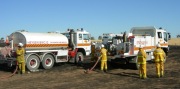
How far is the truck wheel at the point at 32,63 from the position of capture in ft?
60.4

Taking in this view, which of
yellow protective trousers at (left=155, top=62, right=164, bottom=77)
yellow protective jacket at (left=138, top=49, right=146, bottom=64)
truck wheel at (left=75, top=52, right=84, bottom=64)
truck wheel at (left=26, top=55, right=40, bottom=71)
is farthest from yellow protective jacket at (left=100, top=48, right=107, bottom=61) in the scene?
truck wheel at (left=75, top=52, right=84, bottom=64)

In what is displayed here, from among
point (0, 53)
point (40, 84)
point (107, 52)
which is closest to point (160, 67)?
point (107, 52)

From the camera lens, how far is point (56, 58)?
20.4 m

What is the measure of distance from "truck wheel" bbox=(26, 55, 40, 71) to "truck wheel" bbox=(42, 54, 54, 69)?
Result: 1.89 feet

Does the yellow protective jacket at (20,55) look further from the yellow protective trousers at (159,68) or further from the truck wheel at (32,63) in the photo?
the yellow protective trousers at (159,68)

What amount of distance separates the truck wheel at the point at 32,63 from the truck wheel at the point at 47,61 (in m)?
0.58

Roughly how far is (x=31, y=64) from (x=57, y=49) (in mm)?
2573

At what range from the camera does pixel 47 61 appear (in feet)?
65.1

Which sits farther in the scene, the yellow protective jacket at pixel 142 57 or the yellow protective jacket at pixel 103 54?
the yellow protective jacket at pixel 103 54

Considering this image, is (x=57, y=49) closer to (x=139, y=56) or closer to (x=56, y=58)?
(x=56, y=58)

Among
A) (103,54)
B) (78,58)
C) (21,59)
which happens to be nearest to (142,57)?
(103,54)

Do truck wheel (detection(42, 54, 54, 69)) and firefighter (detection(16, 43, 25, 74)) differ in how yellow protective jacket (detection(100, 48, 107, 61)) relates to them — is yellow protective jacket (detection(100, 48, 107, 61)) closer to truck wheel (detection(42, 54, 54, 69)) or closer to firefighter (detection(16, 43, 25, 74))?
truck wheel (detection(42, 54, 54, 69))

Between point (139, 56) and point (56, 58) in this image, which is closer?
point (139, 56)

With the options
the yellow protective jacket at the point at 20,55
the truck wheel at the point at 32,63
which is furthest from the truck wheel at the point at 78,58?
the yellow protective jacket at the point at 20,55
